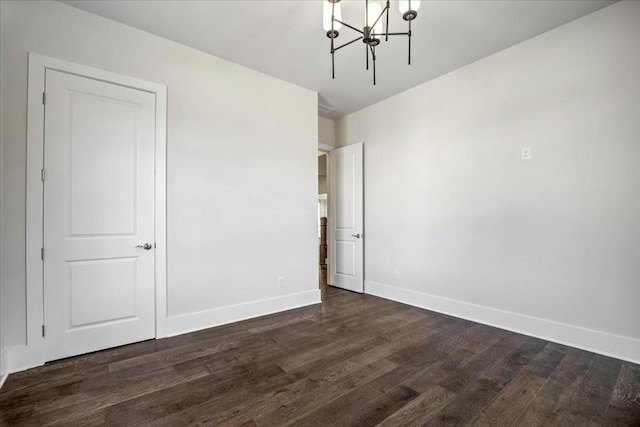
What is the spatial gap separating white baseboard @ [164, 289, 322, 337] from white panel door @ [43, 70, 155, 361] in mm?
223

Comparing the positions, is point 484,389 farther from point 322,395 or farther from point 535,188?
point 535,188

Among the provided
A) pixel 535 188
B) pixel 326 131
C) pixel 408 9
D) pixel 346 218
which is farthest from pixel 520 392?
pixel 326 131

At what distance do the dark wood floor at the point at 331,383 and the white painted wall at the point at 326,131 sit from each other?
3139mm

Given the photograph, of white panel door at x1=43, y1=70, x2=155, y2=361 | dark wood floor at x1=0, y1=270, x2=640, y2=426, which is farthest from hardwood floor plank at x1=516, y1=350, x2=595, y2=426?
white panel door at x1=43, y1=70, x2=155, y2=361

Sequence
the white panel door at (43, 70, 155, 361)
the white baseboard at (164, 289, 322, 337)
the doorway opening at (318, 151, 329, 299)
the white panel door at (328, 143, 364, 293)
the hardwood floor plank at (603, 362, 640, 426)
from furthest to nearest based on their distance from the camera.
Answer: the doorway opening at (318, 151, 329, 299), the white panel door at (328, 143, 364, 293), the white baseboard at (164, 289, 322, 337), the white panel door at (43, 70, 155, 361), the hardwood floor plank at (603, 362, 640, 426)

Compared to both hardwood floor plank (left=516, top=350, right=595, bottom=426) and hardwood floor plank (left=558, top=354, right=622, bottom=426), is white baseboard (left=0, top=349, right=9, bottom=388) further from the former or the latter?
hardwood floor plank (left=558, top=354, right=622, bottom=426)

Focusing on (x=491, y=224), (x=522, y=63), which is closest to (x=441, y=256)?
(x=491, y=224)

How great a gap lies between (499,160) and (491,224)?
681mm

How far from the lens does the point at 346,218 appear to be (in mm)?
4637

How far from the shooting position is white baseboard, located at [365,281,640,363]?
232cm

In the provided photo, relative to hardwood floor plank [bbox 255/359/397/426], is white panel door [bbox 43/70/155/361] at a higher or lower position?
higher

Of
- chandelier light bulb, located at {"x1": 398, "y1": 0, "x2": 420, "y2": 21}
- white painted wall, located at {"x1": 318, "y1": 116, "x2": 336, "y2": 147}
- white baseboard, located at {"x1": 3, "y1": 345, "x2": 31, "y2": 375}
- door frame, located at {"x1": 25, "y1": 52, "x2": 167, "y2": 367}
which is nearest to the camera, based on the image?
chandelier light bulb, located at {"x1": 398, "y1": 0, "x2": 420, "y2": 21}

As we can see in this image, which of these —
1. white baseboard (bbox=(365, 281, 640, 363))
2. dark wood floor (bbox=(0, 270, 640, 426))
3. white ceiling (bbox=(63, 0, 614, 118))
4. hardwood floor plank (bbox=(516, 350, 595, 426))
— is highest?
white ceiling (bbox=(63, 0, 614, 118))

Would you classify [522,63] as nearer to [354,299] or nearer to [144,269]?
[354,299]
